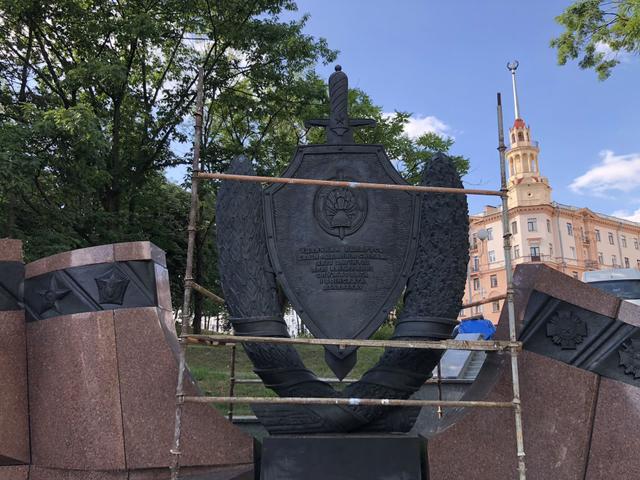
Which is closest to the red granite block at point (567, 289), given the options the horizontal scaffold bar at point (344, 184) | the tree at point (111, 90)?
the horizontal scaffold bar at point (344, 184)

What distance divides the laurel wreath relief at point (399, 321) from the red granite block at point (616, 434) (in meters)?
1.26

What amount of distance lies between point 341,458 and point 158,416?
1535mm

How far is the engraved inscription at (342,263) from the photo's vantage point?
433cm

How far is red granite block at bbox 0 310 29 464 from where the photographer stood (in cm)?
448

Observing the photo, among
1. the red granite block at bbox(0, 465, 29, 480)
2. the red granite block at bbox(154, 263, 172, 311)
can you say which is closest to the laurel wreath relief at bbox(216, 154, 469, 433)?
the red granite block at bbox(154, 263, 172, 311)

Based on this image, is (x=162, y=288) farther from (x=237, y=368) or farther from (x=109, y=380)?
(x=237, y=368)

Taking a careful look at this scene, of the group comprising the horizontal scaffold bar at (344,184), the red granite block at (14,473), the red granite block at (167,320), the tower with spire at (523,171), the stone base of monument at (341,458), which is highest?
the tower with spire at (523,171)

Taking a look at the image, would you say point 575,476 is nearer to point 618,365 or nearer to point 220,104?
point 618,365

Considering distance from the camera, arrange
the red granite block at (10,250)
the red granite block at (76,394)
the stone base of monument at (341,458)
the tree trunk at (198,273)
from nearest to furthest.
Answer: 1. the stone base of monument at (341,458)
2. the red granite block at (76,394)
3. the red granite block at (10,250)
4. the tree trunk at (198,273)

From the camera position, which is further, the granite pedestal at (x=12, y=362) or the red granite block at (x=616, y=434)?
the granite pedestal at (x=12, y=362)

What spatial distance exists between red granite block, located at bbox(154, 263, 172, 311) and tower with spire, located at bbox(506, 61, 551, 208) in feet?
176

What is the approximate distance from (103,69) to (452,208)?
1075 cm

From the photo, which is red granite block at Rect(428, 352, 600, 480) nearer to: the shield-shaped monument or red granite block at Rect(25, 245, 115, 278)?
the shield-shaped monument

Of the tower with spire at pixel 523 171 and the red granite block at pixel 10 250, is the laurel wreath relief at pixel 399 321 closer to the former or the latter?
the red granite block at pixel 10 250
